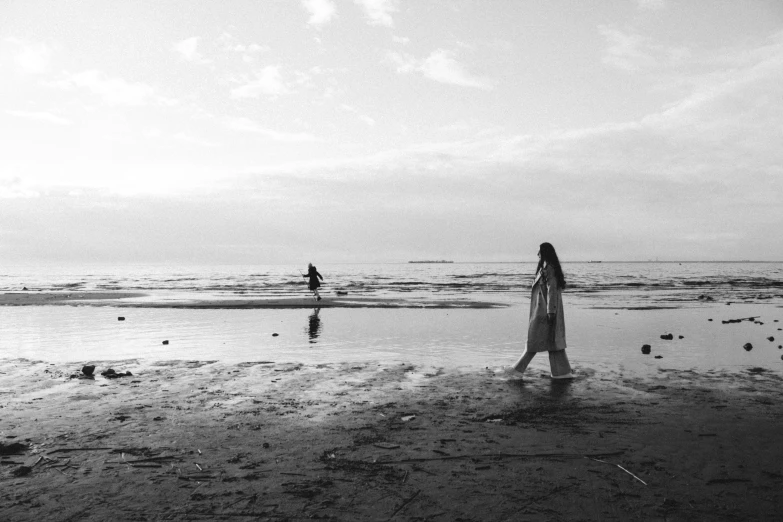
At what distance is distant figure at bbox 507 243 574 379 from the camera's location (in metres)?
9.63

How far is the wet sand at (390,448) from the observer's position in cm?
434

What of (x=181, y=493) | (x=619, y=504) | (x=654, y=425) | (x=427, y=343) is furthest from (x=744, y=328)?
(x=181, y=493)

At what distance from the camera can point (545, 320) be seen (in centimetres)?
976

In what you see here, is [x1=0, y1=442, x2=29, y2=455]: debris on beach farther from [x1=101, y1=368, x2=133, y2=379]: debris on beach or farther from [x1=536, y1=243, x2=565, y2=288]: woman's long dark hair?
[x1=536, y1=243, x2=565, y2=288]: woman's long dark hair

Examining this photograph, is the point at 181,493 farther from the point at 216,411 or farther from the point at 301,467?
the point at 216,411

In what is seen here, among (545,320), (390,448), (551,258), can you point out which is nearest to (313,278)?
(545,320)

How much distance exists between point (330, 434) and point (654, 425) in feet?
12.6

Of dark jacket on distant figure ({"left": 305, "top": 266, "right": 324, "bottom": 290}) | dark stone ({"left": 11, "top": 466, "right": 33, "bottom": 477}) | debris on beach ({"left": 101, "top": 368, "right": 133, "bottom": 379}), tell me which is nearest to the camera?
dark stone ({"left": 11, "top": 466, "right": 33, "bottom": 477})

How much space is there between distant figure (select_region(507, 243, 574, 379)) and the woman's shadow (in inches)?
255

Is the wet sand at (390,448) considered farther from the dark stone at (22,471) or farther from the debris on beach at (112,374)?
the debris on beach at (112,374)

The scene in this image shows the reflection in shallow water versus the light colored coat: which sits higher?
the light colored coat

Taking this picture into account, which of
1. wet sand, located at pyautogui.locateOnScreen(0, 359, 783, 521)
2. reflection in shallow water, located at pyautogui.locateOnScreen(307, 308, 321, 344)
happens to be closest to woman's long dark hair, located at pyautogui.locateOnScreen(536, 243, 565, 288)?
wet sand, located at pyautogui.locateOnScreen(0, 359, 783, 521)

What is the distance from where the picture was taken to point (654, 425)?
21.7 ft

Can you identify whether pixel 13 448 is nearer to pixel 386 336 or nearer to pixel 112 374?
pixel 112 374
